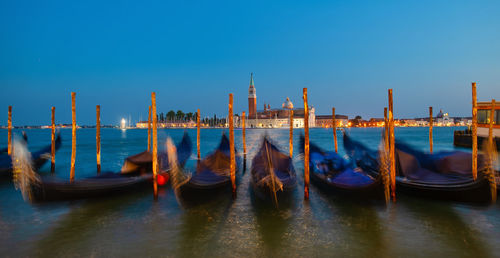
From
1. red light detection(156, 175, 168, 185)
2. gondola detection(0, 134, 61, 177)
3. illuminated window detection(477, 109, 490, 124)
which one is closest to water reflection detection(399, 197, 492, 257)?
red light detection(156, 175, 168, 185)

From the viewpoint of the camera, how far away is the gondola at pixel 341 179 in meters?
5.17

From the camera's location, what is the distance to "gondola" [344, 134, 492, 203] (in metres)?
4.91

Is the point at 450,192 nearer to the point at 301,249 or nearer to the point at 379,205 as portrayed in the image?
the point at 379,205

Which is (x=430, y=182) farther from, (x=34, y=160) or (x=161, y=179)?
(x=34, y=160)

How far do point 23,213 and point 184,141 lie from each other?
5.82 m

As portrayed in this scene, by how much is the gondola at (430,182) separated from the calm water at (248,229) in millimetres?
269

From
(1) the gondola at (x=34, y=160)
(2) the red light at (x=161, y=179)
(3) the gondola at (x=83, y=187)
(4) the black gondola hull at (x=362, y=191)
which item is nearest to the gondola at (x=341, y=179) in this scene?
(4) the black gondola hull at (x=362, y=191)

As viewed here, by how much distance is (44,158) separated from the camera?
10.2 meters

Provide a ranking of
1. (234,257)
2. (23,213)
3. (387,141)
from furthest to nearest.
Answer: (387,141), (23,213), (234,257)

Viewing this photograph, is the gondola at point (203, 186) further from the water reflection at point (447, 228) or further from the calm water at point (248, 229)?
the water reflection at point (447, 228)

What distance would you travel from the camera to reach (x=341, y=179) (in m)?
5.96

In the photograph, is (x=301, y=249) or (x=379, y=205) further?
(x=379, y=205)

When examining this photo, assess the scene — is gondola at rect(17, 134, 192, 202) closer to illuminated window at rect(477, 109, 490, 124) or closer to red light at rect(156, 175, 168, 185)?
red light at rect(156, 175, 168, 185)

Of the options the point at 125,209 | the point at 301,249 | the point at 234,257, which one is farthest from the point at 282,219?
the point at 125,209
